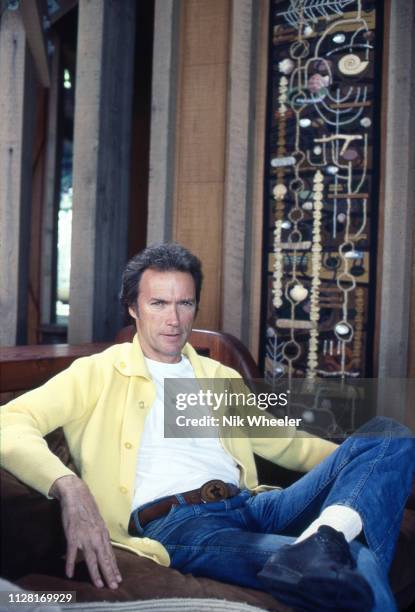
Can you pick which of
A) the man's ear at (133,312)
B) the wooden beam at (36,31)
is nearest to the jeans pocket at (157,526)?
the man's ear at (133,312)

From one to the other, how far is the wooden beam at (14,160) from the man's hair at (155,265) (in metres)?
0.32

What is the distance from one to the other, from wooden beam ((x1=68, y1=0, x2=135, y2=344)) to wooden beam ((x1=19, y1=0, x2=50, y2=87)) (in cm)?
7

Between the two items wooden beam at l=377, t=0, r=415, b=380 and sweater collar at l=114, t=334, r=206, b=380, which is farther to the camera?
wooden beam at l=377, t=0, r=415, b=380

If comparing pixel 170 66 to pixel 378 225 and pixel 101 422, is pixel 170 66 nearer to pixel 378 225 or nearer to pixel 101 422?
pixel 378 225

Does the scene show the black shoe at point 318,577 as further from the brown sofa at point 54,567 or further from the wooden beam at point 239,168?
the wooden beam at point 239,168

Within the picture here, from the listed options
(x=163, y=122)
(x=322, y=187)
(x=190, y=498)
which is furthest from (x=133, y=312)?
(x=322, y=187)

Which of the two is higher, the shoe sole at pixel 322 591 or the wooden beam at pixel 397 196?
the wooden beam at pixel 397 196

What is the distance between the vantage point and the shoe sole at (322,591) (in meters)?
0.74

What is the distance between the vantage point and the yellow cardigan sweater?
815 millimetres

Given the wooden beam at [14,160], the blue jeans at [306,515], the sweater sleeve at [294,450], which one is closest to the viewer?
the blue jeans at [306,515]

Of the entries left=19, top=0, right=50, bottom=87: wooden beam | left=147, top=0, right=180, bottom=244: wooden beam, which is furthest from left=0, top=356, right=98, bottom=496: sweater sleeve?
left=19, top=0, right=50, bottom=87: wooden beam

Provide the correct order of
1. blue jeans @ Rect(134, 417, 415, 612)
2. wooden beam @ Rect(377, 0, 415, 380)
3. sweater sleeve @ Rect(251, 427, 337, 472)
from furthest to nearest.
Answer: wooden beam @ Rect(377, 0, 415, 380), sweater sleeve @ Rect(251, 427, 337, 472), blue jeans @ Rect(134, 417, 415, 612)

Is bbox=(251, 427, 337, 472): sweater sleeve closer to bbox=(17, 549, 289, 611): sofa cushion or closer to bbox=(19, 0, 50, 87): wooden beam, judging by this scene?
bbox=(17, 549, 289, 611): sofa cushion

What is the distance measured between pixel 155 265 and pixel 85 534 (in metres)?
0.39
